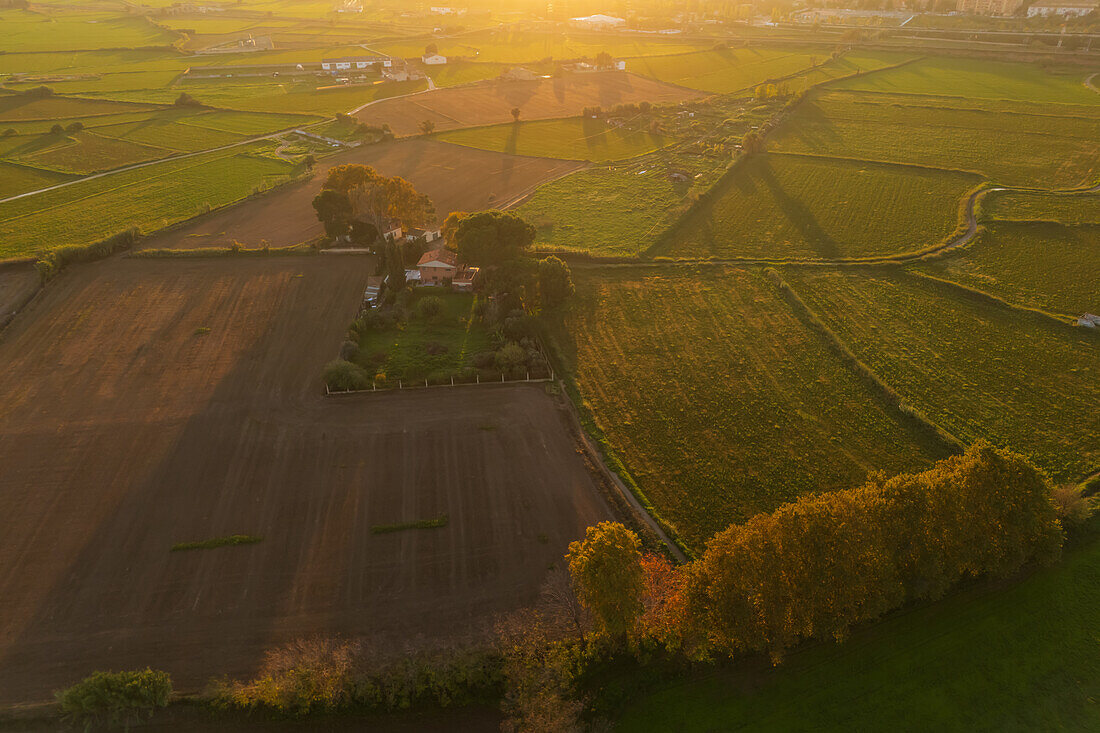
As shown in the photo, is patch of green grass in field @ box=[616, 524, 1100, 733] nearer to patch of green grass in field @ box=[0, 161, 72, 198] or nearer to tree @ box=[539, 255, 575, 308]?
tree @ box=[539, 255, 575, 308]

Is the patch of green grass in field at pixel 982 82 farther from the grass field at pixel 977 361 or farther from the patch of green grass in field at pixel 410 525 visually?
the patch of green grass in field at pixel 410 525

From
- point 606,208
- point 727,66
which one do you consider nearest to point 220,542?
point 606,208

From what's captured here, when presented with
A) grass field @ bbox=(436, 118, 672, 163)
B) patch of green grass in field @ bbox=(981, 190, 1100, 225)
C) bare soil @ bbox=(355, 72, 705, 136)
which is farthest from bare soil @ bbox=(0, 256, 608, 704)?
bare soil @ bbox=(355, 72, 705, 136)

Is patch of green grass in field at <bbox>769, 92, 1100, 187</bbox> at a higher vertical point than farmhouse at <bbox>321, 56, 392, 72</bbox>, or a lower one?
lower

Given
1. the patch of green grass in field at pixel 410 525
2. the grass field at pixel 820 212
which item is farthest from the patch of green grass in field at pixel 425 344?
the grass field at pixel 820 212

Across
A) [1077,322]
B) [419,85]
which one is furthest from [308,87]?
[1077,322]

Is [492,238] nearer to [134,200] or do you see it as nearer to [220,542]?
[220,542]

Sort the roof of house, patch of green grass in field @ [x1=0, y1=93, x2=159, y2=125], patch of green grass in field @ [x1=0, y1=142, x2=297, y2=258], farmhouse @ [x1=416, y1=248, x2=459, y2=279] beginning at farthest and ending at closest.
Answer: patch of green grass in field @ [x1=0, y1=93, x2=159, y2=125]
patch of green grass in field @ [x1=0, y1=142, x2=297, y2=258]
the roof of house
farmhouse @ [x1=416, y1=248, x2=459, y2=279]

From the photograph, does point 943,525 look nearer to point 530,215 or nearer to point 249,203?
point 530,215
